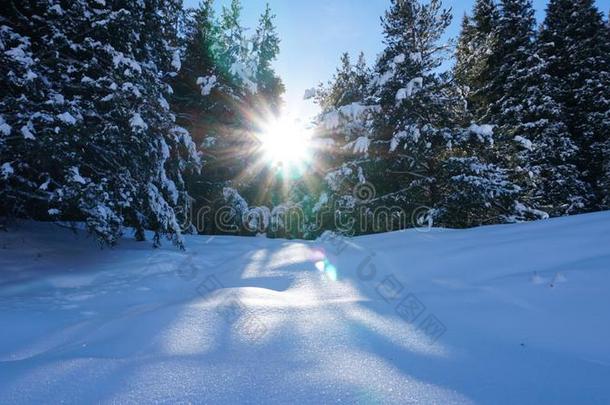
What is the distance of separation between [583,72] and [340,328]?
2301 cm

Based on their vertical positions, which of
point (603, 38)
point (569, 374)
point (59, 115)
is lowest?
point (569, 374)

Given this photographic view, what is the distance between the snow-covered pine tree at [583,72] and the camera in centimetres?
1730

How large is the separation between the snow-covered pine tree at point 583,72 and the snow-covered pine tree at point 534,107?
52.6 inches

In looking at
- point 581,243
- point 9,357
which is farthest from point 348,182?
point 9,357

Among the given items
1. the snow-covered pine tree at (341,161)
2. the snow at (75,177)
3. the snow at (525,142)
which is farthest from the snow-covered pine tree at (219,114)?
the snow at (525,142)

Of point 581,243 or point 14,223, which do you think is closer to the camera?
point 581,243

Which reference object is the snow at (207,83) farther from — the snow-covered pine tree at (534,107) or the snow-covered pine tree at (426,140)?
the snow-covered pine tree at (534,107)

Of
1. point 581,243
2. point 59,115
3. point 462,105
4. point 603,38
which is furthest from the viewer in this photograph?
point 603,38

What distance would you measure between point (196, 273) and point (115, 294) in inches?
45.7

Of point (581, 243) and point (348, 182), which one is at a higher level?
point (348, 182)

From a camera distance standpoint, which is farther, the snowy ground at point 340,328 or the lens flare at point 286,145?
the lens flare at point 286,145

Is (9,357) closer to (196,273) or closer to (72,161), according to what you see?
(196,273)

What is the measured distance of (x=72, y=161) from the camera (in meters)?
5.02

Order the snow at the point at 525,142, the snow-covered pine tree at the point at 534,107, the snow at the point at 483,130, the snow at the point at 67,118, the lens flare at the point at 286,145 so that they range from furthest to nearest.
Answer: the snow-covered pine tree at the point at 534,107 → the lens flare at the point at 286,145 → the snow at the point at 525,142 → the snow at the point at 483,130 → the snow at the point at 67,118
